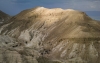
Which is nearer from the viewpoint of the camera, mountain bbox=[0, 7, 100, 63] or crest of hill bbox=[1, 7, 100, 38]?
mountain bbox=[0, 7, 100, 63]

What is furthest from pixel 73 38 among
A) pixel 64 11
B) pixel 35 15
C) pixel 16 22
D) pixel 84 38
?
pixel 16 22

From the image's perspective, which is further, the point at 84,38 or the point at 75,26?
the point at 75,26

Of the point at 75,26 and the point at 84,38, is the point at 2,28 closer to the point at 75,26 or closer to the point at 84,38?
the point at 75,26

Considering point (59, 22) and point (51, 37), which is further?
point (59, 22)

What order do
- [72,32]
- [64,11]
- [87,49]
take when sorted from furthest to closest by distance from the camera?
[64,11] → [72,32] → [87,49]

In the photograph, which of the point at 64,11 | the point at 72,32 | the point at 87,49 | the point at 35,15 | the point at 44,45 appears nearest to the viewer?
the point at 87,49

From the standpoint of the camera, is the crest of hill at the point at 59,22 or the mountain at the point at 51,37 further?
the crest of hill at the point at 59,22

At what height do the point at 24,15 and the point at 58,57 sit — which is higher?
the point at 24,15

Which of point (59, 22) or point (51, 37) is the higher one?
point (59, 22)
